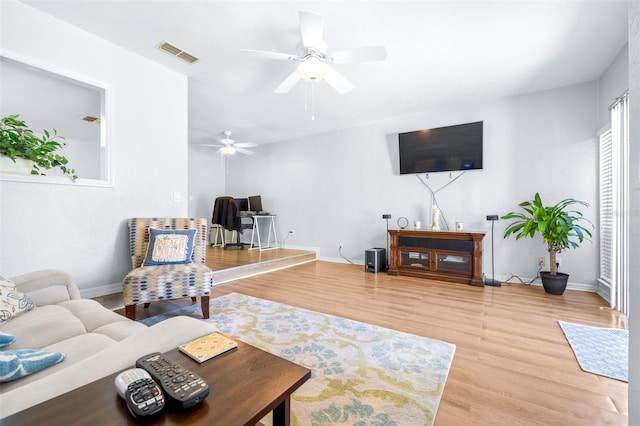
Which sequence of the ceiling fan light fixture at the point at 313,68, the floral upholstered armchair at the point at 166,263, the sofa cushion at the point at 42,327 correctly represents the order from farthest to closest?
the ceiling fan light fixture at the point at 313,68
the floral upholstered armchair at the point at 166,263
the sofa cushion at the point at 42,327

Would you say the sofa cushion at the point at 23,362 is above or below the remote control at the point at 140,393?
below

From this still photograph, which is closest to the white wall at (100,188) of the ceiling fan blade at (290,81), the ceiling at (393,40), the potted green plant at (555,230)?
the ceiling at (393,40)

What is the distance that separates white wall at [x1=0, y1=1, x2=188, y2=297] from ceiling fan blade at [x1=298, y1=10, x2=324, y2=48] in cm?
185

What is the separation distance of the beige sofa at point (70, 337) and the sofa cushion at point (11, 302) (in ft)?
0.12

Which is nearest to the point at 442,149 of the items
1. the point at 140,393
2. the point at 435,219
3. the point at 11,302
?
the point at 435,219

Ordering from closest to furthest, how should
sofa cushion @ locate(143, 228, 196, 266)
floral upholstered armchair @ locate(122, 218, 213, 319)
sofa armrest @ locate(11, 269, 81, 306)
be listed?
sofa armrest @ locate(11, 269, 81, 306), floral upholstered armchair @ locate(122, 218, 213, 319), sofa cushion @ locate(143, 228, 196, 266)

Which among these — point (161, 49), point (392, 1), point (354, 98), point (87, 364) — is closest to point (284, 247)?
point (354, 98)

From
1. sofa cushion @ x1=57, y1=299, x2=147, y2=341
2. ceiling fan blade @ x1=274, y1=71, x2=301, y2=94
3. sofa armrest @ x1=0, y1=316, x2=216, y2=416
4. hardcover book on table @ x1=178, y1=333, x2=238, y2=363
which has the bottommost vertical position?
sofa cushion @ x1=57, y1=299, x2=147, y2=341

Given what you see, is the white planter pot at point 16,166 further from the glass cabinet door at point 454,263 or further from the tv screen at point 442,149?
the glass cabinet door at point 454,263

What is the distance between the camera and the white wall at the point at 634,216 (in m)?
0.70

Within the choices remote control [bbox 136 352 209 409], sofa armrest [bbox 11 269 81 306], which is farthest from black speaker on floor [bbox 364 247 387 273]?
remote control [bbox 136 352 209 409]

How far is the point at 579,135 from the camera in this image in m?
3.38

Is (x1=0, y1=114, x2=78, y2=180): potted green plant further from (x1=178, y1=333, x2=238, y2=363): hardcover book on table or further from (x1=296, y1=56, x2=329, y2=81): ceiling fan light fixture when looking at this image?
(x1=178, y1=333, x2=238, y2=363): hardcover book on table

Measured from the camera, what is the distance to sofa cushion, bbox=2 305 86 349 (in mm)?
1145
